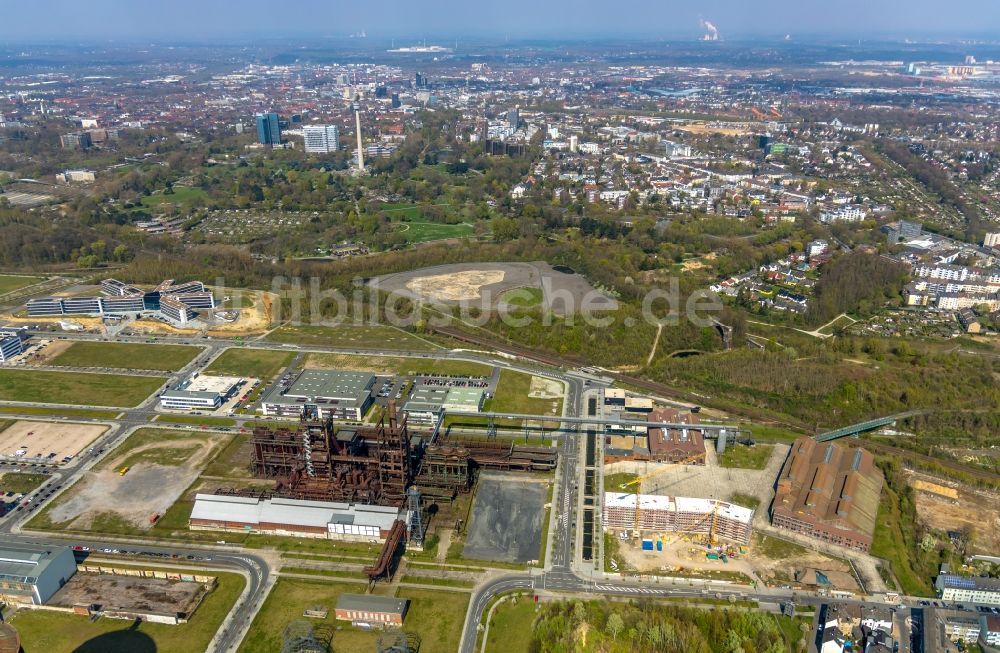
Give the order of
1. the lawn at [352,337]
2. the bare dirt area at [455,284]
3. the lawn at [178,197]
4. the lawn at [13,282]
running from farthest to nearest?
the lawn at [178,197] → the lawn at [13,282] → the bare dirt area at [455,284] → the lawn at [352,337]

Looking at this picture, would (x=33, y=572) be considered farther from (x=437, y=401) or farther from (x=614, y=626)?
(x=614, y=626)

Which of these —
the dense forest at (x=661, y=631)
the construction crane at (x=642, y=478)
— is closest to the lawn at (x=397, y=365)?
the construction crane at (x=642, y=478)

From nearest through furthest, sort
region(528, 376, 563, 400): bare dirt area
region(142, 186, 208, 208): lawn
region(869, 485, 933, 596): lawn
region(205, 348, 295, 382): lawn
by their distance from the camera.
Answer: region(869, 485, 933, 596): lawn → region(528, 376, 563, 400): bare dirt area → region(205, 348, 295, 382): lawn → region(142, 186, 208, 208): lawn

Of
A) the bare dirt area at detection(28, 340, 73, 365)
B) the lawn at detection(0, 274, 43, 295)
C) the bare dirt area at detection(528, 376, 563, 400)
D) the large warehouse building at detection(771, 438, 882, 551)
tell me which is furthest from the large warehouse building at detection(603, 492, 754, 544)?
the lawn at detection(0, 274, 43, 295)

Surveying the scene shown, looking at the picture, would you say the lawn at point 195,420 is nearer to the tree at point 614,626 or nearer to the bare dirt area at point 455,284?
the bare dirt area at point 455,284

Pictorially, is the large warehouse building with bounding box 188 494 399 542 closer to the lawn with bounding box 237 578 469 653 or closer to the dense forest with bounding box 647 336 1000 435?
the lawn with bounding box 237 578 469 653

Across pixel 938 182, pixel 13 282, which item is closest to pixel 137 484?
pixel 13 282
